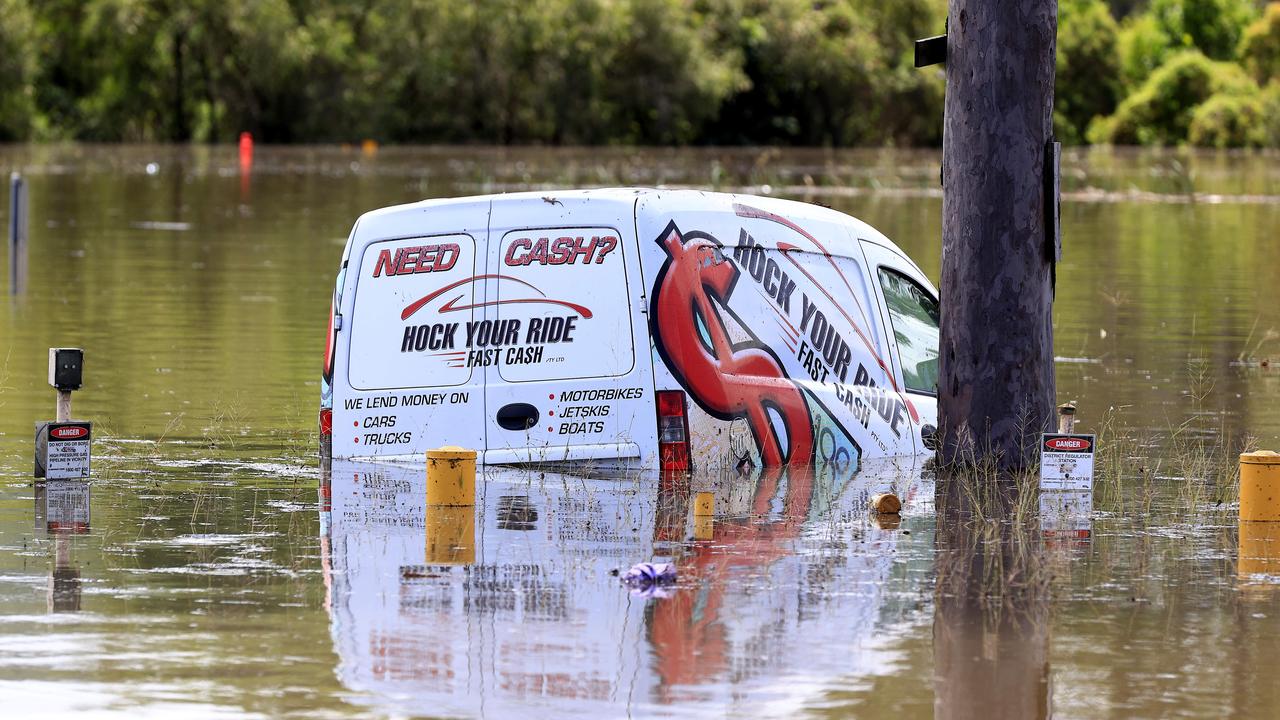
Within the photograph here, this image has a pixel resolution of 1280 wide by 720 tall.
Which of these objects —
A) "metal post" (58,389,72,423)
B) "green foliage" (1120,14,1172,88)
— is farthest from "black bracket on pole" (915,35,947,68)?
"green foliage" (1120,14,1172,88)

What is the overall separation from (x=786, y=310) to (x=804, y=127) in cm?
9684

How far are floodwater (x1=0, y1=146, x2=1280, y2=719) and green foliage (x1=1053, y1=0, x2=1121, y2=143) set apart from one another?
368ft

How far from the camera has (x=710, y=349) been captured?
39.9ft

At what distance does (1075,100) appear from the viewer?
5157 inches

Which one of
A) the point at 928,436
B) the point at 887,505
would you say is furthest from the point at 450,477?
the point at 928,436

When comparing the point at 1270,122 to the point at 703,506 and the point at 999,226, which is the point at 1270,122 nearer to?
Answer: the point at 999,226

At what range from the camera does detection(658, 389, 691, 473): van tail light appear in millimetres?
12031

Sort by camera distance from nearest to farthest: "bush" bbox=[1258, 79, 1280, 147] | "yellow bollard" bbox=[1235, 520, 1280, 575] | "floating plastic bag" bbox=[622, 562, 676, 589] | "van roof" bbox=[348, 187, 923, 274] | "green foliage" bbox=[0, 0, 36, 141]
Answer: "floating plastic bag" bbox=[622, 562, 676, 589] < "yellow bollard" bbox=[1235, 520, 1280, 575] < "van roof" bbox=[348, 187, 923, 274] < "green foliage" bbox=[0, 0, 36, 141] < "bush" bbox=[1258, 79, 1280, 147]

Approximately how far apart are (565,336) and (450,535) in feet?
5.82

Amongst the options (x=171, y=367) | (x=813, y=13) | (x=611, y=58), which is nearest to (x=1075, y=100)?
(x=813, y=13)

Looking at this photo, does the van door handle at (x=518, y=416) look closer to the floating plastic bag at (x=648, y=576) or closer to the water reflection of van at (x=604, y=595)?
the water reflection of van at (x=604, y=595)

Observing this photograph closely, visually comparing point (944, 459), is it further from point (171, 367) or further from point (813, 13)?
point (813, 13)

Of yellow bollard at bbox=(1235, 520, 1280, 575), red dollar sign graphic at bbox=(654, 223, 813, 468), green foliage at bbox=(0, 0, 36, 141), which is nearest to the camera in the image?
yellow bollard at bbox=(1235, 520, 1280, 575)

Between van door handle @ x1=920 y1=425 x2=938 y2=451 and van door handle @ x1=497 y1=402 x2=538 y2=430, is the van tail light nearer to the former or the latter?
van door handle @ x1=497 y1=402 x2=538 y2=430
